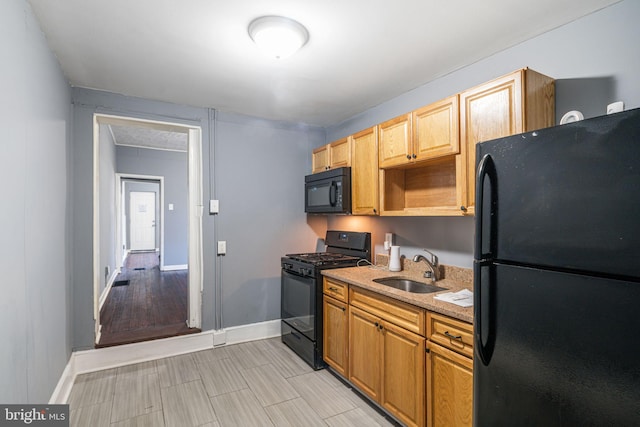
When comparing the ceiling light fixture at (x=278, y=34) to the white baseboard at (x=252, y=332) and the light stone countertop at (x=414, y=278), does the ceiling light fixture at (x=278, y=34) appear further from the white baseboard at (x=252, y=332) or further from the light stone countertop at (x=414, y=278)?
the white baseboard at (x=252, y=332)

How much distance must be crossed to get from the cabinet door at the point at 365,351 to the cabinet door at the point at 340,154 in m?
1.45

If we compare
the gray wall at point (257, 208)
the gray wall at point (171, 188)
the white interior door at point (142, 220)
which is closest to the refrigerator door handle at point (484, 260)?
the gray wall at point (257, 208)

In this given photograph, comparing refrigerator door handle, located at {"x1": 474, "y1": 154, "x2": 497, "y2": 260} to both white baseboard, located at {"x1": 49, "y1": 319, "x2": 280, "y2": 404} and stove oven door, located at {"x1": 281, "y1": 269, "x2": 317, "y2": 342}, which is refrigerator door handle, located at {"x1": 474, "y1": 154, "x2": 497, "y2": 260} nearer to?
stove oven door, located at {"x1": 281, "y1": 269, "x2": 317, "y2": 342}

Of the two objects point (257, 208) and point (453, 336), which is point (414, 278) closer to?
point (453, 336)

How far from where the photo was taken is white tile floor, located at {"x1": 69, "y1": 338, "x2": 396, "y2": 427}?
218 cm

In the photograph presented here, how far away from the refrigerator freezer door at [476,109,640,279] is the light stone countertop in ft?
1.67

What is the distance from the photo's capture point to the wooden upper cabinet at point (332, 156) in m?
3.18

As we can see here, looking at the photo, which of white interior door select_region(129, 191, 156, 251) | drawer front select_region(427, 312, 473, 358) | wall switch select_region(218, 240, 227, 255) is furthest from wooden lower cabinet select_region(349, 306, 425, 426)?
white interior door select_region(129, 191, 156, 251)

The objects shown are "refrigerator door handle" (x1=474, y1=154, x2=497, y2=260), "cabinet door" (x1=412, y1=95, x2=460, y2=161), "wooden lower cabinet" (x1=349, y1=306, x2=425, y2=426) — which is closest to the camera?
"refrigerator door handle" (x1=474, y1=154, x2=497, y2=260)

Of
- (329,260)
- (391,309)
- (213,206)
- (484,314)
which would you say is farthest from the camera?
(213,206)

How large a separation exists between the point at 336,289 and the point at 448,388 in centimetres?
118

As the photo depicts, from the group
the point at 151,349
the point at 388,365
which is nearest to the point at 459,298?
the point at 388,365

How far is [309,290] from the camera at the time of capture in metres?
2.95

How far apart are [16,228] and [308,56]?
1.94 m
